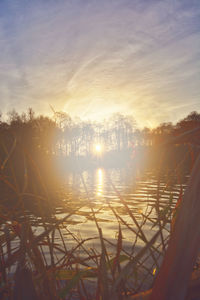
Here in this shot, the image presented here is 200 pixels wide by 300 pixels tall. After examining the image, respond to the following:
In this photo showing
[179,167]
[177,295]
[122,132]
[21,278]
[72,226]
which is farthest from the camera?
[122,132]

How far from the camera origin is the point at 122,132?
101 metres

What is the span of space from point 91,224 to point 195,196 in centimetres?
858

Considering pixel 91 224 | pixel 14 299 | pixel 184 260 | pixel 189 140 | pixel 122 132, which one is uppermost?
pixel 122 132

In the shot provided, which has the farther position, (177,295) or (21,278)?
(21,278)

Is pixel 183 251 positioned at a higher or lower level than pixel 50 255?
higher

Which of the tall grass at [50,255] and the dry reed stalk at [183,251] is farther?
the tall grass at [50,255]

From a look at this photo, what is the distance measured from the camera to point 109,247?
5656 millimetres

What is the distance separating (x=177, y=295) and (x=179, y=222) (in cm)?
15

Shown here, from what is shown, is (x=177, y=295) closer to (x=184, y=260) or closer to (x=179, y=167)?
(x=184, y=260)

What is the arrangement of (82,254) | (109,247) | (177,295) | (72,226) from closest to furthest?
(177,295)
(82,254)
(109,247)
(72,226)

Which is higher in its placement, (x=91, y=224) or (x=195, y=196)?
(x=195, y=196)

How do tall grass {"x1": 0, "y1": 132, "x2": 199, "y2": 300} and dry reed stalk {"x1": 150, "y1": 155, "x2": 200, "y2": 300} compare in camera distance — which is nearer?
A: dry reed stalk {"x1": 150, "y1": 155, "x2": 200, "y2": 300}

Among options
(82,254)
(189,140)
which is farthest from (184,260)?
(82,254)

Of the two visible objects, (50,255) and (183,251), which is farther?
(50,255)
